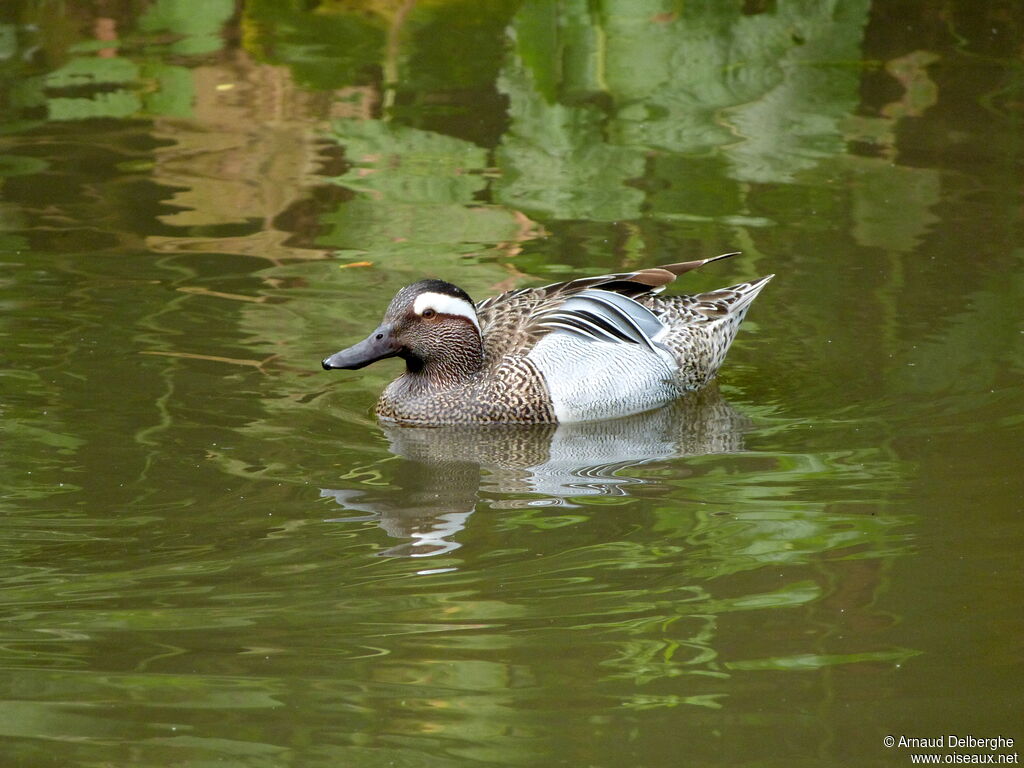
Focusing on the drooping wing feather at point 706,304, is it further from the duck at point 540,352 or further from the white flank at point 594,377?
the white flank at point 594,377

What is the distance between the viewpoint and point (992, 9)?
15344 millimetres

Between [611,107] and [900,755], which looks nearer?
[900,755]

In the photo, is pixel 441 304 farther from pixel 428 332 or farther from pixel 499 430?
pixel 499 430

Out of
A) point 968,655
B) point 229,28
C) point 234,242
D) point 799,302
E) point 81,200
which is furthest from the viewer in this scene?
point 229,28

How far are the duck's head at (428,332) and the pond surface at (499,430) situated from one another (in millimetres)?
399

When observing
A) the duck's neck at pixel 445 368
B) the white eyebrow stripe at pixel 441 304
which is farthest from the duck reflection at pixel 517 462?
the white eyebrow stripe at pixel 441 304

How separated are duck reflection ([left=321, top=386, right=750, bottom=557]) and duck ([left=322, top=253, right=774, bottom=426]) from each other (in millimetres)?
93

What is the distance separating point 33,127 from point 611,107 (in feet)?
14.7

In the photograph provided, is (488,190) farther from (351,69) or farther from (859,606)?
(859,606)

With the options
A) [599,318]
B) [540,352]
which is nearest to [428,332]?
[540,352]

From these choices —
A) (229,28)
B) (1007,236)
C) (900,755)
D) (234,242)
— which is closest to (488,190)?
(234,242)

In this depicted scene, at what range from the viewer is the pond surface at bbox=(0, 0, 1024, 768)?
4.82 metres

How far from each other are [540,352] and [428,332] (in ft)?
1.94

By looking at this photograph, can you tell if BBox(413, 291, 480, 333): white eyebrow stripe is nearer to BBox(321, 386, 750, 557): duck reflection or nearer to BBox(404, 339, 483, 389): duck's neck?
BBox(404, 339, 483, 389): duck's neck
